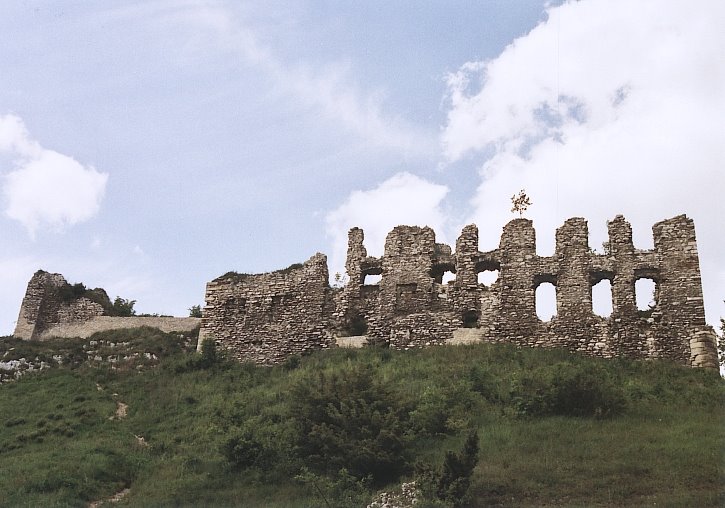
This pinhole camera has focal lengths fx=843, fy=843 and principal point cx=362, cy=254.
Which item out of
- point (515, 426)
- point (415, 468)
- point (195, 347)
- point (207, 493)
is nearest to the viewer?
point (415, 468)

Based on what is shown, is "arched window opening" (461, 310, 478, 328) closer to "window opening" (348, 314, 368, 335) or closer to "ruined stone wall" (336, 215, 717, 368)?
"ruined stone wall" (336, 215, 717, 368)

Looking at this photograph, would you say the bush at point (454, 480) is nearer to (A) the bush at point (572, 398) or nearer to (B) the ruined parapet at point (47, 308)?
(A) the bush at point (572, 398)

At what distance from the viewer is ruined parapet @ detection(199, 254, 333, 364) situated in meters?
39.8

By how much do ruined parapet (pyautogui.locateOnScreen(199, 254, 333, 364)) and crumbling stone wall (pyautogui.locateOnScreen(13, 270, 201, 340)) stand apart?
273 centimetres

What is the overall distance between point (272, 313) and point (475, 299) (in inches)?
→ 388

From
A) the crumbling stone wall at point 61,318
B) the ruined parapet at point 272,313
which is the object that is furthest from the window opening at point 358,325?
the crumbling stone wall at point 61,318

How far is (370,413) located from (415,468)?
9.33 feet

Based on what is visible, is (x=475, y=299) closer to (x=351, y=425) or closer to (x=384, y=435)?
(x=351, y=425)

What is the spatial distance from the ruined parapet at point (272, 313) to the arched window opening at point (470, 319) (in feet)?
20.5

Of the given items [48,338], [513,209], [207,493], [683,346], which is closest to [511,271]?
[513,209]

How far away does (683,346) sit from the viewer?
34531mm

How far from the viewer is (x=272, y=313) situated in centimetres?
4078

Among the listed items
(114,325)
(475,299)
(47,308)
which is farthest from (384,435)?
(47,308)

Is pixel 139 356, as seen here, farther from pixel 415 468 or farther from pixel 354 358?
pixel 415 468
